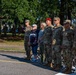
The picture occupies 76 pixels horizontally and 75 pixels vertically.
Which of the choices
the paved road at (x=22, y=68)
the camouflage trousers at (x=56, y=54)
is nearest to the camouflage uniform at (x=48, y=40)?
the paved road at (x=22, y=68)

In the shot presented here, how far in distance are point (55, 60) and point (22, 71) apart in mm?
1423

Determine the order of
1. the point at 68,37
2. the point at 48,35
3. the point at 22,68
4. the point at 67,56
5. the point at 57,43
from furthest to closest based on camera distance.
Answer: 1. the point at 48,35
2. the point at 22,68
3. the point at 57,43
4. the point at 68,37
5. the point at 67,56

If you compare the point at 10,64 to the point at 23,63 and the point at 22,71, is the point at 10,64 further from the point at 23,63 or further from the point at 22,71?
the point at 22,71

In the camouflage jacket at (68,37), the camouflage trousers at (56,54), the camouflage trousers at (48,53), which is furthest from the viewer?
the camouflage trousers at (48,53)

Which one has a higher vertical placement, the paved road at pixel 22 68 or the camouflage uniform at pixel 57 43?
the camouflage uniform at pixel 57 43

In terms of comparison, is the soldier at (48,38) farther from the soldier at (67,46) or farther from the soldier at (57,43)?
the soldier at (67,46)

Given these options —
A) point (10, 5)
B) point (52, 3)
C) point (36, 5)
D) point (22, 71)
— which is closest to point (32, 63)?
point (22, 71)

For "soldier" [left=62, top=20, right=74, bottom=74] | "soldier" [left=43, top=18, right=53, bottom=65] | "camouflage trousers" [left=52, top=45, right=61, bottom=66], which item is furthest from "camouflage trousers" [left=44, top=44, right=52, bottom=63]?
"soldier" [left=62, top=20, right=74, bottom=74]

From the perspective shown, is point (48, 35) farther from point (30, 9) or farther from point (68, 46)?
point (30, 9)

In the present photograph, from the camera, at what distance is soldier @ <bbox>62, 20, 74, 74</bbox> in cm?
1193

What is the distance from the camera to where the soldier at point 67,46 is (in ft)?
39.1

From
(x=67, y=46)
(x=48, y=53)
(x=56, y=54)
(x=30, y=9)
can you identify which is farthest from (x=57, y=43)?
(x=30, y=9)

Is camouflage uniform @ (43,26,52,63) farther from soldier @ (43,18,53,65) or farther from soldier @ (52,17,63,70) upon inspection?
soldier @ (52,17,63,70)

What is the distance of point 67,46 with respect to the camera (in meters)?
12.0
